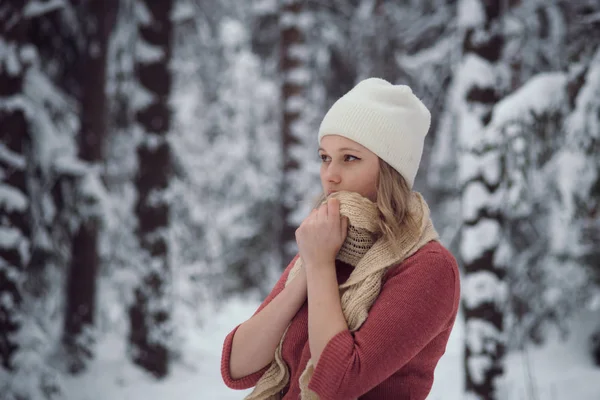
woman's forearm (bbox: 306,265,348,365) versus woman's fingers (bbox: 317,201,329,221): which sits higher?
woman's fingers (bbox: 317,201,329,221)

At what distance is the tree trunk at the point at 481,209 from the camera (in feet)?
19.1

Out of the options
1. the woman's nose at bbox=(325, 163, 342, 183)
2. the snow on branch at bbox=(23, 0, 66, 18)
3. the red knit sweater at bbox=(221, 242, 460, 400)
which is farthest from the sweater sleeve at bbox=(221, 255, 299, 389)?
the snow on branch at bbox=(23, 0, 66, 18)

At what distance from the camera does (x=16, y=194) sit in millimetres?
5402

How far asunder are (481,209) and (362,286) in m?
4.35

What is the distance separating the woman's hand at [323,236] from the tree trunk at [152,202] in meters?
6.41

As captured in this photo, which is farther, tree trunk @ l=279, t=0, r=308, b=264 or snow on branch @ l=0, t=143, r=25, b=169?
tree trunk @ l=279, t=0, r=308, b=264

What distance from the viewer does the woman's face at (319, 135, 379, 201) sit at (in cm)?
212

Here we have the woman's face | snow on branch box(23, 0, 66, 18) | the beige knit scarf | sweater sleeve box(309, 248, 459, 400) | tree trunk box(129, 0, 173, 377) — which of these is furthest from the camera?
tree trunk box(129, 0, 173, 377)

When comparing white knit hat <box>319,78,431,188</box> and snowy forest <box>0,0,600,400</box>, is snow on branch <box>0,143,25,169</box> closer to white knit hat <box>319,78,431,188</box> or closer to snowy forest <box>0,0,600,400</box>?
snowy forest <box>0,0,600,400</box>

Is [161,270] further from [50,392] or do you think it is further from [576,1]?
[576,1]

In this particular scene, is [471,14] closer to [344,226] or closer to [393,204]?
[393,204]

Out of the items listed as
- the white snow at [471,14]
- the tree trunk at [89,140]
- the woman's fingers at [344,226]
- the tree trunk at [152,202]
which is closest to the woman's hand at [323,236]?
the woman's fingers at [344,226]

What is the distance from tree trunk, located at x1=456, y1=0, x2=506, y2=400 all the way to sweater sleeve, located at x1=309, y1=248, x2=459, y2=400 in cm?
406

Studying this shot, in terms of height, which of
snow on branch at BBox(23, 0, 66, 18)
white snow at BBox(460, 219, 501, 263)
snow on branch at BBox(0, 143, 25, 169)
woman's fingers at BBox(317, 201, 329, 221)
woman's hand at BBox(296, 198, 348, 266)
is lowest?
woman's hand at BBox(296, 198, 348, 266)
